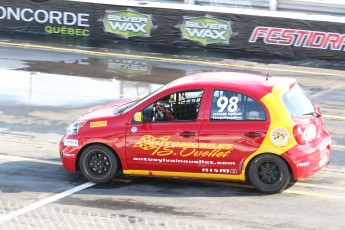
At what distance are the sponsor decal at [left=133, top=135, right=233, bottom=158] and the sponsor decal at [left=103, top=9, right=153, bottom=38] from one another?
12878mm

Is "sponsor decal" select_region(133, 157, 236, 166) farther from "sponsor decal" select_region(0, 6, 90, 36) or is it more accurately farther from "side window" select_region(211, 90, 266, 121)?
"sponsor decal" select_region(0, 6, 90, 36)

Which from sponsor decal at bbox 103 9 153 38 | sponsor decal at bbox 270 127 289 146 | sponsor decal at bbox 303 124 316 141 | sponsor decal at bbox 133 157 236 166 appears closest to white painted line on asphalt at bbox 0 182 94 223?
sponsor decal at bbox 133 157 236 166

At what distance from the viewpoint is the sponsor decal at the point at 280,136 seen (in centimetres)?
1005

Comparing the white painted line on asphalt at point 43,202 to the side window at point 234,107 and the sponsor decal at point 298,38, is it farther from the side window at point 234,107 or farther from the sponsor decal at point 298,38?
the sponsor decal at point 298,38

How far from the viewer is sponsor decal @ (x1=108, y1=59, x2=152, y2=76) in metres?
19.6

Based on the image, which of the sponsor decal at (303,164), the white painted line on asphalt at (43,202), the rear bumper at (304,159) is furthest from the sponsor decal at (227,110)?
the white painted line on asphalt at (43,202)

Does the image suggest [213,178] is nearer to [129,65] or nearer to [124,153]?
[124,153]

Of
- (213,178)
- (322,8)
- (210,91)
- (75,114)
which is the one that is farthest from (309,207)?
(322,8)

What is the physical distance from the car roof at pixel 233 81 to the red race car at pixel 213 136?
1 cm

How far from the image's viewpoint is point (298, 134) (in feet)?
33.1

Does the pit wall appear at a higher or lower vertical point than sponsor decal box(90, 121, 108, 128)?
higher

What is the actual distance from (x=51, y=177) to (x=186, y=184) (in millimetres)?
2085

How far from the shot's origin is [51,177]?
11.2 meters

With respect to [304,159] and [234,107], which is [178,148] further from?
[304,159]
